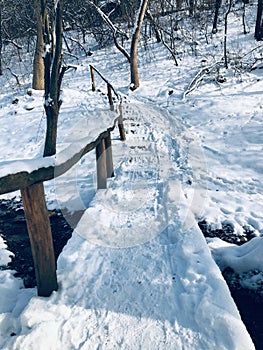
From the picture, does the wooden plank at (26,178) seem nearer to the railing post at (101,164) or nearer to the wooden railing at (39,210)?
the wooden railing at (39,210)

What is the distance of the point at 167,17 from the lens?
20.6m

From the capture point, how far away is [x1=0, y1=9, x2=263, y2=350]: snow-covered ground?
2.77m

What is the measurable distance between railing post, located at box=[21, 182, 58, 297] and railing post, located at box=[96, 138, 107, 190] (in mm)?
2477

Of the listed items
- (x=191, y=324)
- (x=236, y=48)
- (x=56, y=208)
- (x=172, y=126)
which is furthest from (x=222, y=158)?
(x=236, y=48)

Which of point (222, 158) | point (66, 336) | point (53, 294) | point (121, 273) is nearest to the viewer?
point (66, 336)

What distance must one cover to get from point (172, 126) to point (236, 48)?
7432 mm

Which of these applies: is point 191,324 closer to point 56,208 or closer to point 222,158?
point 56,208

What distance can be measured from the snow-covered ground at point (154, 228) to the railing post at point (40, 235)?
6.3 inches

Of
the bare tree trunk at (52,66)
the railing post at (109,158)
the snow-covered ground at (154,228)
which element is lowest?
the snow-covered ground at (154,228)

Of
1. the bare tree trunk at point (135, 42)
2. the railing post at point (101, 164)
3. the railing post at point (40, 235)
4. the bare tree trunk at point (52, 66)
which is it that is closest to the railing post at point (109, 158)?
the railing post at point (101, 164)

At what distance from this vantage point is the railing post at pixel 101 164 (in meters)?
5.34

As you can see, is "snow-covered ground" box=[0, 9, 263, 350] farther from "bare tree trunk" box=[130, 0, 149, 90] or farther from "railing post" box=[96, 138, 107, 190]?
"bare tree trunk" box=[130, 0, 149, 90]

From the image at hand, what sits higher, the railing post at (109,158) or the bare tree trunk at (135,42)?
the bare tree trunk at (135,42)

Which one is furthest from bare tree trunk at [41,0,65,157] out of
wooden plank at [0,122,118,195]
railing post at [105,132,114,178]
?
wooden plank at [0,122,118,195]
